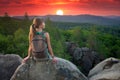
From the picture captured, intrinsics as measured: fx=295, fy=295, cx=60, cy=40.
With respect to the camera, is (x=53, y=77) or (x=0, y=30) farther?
(x=0, y=30)

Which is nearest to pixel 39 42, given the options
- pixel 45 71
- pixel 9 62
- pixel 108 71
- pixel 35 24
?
pixel 35 24

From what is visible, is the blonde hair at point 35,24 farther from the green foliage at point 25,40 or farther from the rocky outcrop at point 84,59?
the rocky outcrop at point 84,59

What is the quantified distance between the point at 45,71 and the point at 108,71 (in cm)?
571

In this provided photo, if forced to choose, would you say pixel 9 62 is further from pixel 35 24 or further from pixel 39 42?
pixel 35 24

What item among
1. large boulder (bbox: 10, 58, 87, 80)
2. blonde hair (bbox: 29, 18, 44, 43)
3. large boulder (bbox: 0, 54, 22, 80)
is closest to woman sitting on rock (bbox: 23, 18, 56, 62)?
blonde hair (bbox: 29, 18, 44, 43)

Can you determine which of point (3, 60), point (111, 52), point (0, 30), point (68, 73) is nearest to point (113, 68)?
point (68, 73)

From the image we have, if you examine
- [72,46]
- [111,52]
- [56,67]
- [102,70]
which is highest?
[56,67]

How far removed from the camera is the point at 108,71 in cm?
1928

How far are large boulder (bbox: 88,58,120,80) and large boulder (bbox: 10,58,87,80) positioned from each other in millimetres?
2881

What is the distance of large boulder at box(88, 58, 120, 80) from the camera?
17.8 meters

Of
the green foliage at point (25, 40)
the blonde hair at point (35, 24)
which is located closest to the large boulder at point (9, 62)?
the blonde hair at point (35, 24)

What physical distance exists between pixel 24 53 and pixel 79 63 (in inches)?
515

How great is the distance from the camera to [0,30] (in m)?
74.4

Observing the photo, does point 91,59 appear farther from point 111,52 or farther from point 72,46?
point 111,52
